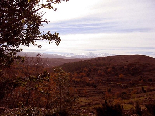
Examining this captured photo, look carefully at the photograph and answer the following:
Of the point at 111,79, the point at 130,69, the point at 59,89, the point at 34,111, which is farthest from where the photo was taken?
the point at 130,69

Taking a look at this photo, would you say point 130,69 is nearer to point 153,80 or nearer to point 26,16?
point 153,80

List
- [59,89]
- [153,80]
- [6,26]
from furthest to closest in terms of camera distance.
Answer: [153,80]
[59,89]
[6,26]

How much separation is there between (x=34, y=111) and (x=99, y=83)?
97.6ft

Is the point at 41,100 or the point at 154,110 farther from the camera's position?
the point at 41,100

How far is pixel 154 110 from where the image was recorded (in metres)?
10.6

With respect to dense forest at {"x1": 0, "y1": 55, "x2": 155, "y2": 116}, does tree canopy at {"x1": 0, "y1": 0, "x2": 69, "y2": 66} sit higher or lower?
higher

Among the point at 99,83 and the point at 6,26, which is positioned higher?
the point at 6,26

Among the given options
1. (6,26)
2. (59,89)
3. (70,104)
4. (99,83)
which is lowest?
(99,83)

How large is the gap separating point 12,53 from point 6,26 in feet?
4.48

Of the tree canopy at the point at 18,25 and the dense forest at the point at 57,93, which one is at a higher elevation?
the tree canopy at the point at 18,25

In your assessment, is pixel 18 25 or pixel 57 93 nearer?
pixel 18 25

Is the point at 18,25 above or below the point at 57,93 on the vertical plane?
above

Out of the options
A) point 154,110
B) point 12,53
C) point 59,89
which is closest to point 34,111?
point 59,89

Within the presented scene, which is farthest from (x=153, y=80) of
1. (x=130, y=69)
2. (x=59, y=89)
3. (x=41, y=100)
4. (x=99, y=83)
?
(x=59, y=89)
